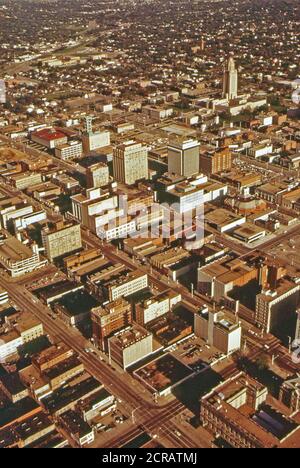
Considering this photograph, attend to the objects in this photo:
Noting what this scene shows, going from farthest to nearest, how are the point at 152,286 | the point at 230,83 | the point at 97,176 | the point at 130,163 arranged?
1. the point at 230,83
2. the point at 130,163
3. the point at 97,176
4. the point at 152,286

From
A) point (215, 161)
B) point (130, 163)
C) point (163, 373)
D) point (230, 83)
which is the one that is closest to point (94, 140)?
point (130, 163)

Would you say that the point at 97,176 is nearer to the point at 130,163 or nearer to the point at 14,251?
the point at 130,163

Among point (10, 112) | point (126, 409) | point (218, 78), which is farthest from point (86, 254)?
point (218, 78)

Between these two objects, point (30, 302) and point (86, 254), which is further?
point (86, 254)

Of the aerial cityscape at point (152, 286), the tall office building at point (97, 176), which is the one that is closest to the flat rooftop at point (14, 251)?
the aerial cityscape at point (152, 286)

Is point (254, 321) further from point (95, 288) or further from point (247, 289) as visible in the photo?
point (95, 288)
